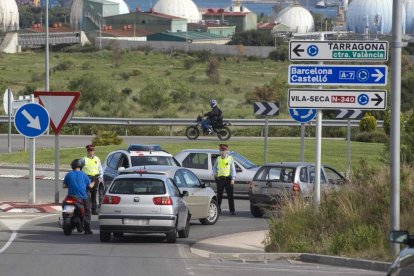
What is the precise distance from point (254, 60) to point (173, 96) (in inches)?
1957

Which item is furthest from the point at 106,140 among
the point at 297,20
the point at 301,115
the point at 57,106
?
the point at 297,20

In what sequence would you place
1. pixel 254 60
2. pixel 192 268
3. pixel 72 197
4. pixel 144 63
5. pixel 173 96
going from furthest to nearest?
pixel 254 60 → pixel 144 63 → pixel 173 96 → pixel 72 197 → pixel 192 268

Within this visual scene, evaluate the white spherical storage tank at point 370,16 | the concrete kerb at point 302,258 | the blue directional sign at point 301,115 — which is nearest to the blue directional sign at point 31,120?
the blue directional sign at point 301,115

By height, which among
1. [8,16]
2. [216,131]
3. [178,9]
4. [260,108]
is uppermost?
[178,9]

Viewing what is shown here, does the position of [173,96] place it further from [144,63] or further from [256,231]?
[256,231]

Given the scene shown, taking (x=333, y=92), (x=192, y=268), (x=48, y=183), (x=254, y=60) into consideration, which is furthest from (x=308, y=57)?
(x=254, y=60)

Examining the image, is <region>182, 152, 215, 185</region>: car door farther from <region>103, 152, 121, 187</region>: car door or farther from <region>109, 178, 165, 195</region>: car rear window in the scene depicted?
<region>109, 178, 165, 195</region>: car rear window

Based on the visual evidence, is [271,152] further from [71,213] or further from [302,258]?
[302,258]

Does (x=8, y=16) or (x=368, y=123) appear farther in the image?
(x=8, y=16)

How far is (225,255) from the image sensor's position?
17922 mm

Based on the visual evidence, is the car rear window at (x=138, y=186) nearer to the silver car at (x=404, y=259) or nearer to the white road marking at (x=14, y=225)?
the white road marking at (x=14, y=225)

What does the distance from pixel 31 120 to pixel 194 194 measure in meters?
5.01

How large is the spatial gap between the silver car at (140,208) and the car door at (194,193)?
2.44 metres

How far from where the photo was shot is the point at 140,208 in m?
19.6
